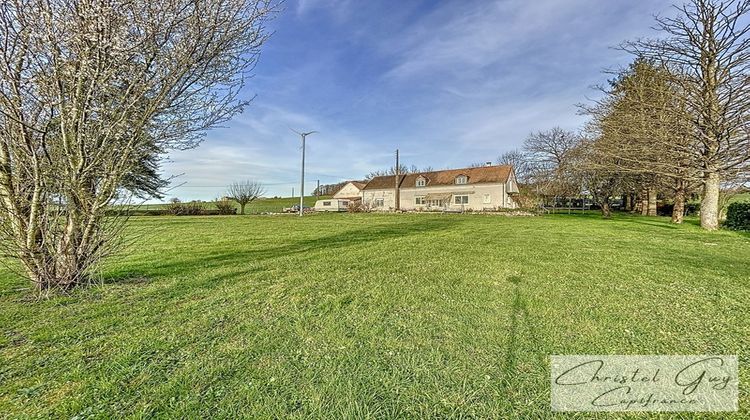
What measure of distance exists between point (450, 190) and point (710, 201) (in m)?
27.2

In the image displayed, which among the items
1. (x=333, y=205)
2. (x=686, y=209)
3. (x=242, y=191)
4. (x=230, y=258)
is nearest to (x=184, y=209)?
(x=242, y=191)

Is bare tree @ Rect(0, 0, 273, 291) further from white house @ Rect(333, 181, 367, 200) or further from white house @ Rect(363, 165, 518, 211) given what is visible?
white house @ Rect(333, 181, 367, 200)

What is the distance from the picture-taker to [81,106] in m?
3.86

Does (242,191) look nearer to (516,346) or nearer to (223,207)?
(223,207)

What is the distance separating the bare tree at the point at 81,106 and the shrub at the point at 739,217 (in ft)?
69.8

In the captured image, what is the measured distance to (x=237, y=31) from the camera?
4.71 meters

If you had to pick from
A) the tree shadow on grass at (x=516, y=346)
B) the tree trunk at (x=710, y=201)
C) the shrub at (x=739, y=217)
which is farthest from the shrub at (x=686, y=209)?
the tree shadow on grass at (x=516, y=346)

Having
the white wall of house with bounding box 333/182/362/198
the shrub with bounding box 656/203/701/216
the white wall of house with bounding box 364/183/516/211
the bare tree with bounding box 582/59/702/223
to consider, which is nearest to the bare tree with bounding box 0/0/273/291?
the bare tree with bounding box 582/59/702/223

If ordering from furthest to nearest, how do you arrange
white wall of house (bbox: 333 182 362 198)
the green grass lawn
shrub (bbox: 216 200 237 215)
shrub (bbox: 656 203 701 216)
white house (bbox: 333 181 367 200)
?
1. white wall of house (bbox: 333 182 362 198)
2. white house (bbox: 333 181 367 200)
3. shrub (bbox: 216 200 237 215)
4. shrub (bbox: 656 203 701 216)
5. the green grass lawn

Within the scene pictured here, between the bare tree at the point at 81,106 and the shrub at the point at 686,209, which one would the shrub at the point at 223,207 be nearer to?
the bare tree at the point at 81,106

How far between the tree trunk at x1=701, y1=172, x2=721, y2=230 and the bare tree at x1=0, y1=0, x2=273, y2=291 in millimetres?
18650

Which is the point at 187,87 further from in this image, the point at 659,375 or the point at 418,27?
the point at 418,27

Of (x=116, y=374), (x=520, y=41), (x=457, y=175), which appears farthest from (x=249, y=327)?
(x=457, y=175)

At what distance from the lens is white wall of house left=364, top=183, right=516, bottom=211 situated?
3691 centimetres
